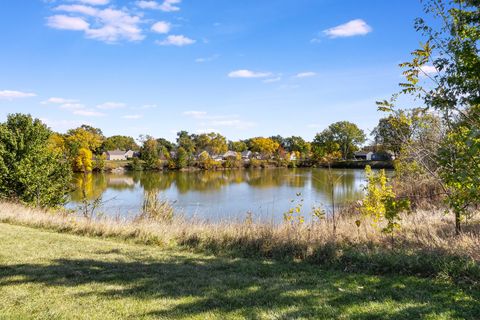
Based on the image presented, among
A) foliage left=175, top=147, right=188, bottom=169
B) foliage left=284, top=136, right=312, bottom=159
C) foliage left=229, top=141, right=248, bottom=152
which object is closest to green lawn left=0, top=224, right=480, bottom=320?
foliage left=175, top=147, right=188, bottom=169

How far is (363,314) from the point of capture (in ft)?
12.6

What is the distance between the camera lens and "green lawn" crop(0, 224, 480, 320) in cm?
389

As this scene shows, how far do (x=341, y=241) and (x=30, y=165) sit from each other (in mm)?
17119

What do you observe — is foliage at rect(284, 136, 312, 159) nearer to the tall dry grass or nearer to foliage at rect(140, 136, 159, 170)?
foliage at rect(140, 136, 159, 170)

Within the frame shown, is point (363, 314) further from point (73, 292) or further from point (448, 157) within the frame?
point (73, 292)

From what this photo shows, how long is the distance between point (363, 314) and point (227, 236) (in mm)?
4143

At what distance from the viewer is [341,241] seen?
6941 mm

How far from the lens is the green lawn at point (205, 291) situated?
3891 mm

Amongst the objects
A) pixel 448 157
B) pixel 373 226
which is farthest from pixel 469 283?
pixel 373 226

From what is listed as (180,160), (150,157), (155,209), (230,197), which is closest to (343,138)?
(180,160)

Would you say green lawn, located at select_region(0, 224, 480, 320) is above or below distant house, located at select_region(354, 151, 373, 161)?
below

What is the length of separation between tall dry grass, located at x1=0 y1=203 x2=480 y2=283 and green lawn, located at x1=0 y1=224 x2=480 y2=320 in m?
0.45

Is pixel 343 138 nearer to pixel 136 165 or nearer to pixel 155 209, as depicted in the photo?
pixel 136 165

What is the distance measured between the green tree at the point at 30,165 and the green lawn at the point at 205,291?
13257 mm
